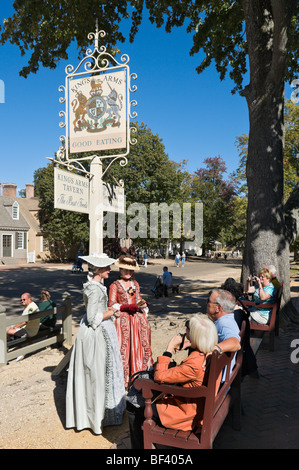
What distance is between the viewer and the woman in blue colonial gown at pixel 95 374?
3.62 meters

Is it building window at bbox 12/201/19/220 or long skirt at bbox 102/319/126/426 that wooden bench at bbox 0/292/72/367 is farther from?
building window at bbox 12/201/19/220

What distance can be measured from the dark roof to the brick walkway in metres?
37.3

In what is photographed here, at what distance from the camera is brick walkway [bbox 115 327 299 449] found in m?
3.34

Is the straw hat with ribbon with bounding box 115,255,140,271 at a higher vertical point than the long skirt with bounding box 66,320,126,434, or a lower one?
higher

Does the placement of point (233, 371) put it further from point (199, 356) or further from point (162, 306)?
point (162, 306)

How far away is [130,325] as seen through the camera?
4.72m

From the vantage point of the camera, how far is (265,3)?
817cm

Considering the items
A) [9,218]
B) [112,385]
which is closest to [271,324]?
[112,385]

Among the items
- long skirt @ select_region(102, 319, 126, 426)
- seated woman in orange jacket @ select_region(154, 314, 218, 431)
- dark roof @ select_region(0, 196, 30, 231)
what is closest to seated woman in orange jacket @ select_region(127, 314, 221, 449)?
seated woman in orange jacket @ select_region(154, 314, 218, 431)

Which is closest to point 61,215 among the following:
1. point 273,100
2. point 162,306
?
point 162,306

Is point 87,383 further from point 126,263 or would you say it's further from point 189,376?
point 126,263

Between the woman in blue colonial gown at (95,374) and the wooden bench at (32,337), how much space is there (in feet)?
A: 8.63

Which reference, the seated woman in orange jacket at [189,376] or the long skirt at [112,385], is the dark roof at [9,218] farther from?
the seated woman in orange jacket at [189,376]
